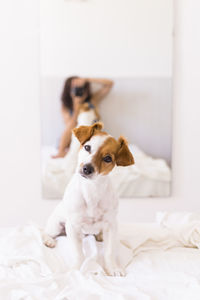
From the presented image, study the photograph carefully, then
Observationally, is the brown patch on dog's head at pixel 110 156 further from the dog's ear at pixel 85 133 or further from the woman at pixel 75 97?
the woman at pixel 75 97

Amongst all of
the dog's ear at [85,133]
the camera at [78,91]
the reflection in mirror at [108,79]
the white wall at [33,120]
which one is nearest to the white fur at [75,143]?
the reflection in mirror at [108,79]

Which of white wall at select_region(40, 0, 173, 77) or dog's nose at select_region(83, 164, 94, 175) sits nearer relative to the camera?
dog's nose at select_region(83, 164, 94, 175)

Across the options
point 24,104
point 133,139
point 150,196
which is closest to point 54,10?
point 24,104

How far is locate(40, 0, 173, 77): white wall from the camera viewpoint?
7.15 ft

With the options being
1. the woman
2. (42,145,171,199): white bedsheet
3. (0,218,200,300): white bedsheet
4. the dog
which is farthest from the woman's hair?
the dog

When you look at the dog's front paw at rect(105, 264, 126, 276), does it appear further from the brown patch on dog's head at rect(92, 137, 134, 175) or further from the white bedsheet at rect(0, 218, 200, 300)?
the brown patch on dog's head at rect(92, 137, 134, 175)

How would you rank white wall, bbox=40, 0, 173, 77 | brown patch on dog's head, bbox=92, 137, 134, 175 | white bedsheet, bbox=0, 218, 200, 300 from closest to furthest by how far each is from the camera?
white bedsheet, bbox=0, 218, 200, 300
brown patch on dog's head, bbox=92, 137, 134, 175
white wall, bbox=40, 0, 173, 77

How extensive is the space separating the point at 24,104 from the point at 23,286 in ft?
4.95

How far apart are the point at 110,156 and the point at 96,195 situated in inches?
6.9

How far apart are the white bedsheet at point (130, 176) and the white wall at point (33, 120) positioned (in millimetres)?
76

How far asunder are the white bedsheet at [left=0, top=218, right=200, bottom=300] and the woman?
900 millimetres

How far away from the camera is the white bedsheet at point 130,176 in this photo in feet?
7.43

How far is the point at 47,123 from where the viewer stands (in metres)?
2.24

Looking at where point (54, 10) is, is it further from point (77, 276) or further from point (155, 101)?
point (77, 276)
